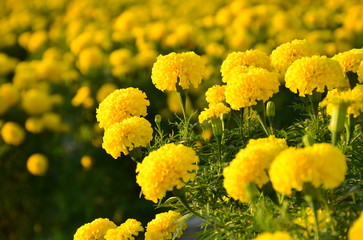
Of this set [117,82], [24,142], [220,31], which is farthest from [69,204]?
[220,31]

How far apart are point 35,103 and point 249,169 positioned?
148 inches

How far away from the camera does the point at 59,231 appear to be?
4.30 metres

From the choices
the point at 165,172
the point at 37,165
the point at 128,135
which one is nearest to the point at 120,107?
the point at 128,135

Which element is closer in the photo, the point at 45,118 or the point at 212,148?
the point at 212,148

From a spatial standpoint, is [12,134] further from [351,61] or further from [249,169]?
[249,169]

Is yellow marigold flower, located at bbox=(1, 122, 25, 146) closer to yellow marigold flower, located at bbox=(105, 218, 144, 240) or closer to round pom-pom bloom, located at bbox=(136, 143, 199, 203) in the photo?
yellow marigold flower, located at bbox=(105, 218, 144, 240)

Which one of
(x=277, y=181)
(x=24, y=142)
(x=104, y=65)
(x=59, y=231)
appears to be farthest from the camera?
(x=104, y=65)

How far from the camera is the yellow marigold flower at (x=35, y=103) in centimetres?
485

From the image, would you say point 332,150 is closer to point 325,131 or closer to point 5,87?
point 325,131

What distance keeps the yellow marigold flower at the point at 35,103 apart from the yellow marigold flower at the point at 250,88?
10.7ft

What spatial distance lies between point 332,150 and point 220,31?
174 inches

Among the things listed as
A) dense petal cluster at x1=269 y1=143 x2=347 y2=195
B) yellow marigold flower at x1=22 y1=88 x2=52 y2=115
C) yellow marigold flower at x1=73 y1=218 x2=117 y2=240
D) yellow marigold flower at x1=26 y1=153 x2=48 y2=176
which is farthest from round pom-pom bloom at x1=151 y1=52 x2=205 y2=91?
yellow marigold flower at x1=22 y1=88 x2=52 y2=115

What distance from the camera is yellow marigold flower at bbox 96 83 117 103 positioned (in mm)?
4559

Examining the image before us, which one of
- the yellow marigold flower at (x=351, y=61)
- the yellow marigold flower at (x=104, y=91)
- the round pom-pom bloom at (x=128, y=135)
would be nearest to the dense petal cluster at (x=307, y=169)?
the round pom-pom bloom at (x=128, y=135)
